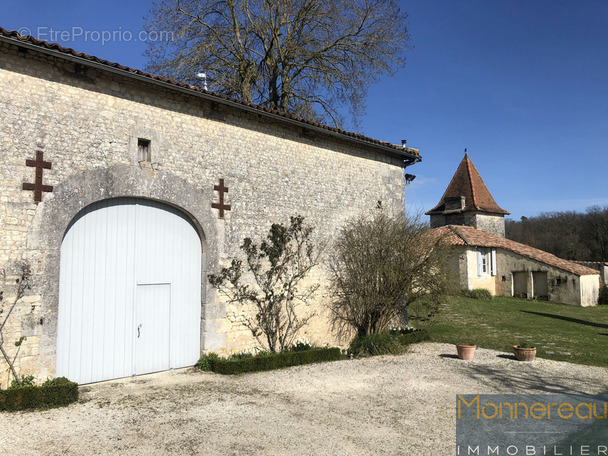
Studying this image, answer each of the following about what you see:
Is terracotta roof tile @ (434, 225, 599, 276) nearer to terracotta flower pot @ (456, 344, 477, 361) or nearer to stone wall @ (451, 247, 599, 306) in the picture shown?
stone wall @ (451, 247, 599, 306)

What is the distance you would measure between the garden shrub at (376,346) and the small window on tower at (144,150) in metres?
6.23

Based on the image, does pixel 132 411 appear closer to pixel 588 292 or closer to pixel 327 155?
pixel 327 155

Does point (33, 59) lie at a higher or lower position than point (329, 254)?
higher

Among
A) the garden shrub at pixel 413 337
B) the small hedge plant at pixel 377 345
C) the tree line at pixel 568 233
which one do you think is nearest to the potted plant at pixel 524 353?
the small hedge plant at pixel 377 345

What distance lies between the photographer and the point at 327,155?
36.8 ft

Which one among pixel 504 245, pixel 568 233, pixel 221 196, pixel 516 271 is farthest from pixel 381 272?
pixel 568 233

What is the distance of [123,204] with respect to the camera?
7859 millimetres

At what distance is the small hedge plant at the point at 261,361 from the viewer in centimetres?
824

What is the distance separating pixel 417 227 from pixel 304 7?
9235 millimetres

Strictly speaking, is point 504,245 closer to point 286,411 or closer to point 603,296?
point 603,296

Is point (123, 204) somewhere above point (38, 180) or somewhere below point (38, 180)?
below

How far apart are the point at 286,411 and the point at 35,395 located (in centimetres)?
349

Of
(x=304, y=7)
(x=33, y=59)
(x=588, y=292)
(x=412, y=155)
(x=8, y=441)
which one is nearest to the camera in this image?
(x=8, y=441)

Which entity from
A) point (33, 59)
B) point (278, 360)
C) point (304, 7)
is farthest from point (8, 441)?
point (304, 7)
